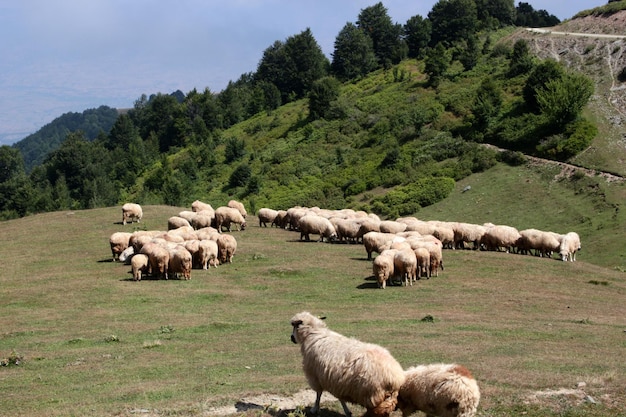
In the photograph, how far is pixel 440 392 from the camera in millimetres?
12031

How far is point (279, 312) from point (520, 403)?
12.8m

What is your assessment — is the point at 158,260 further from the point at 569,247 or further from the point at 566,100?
the point at 566,100

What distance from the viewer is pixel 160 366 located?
1742cm

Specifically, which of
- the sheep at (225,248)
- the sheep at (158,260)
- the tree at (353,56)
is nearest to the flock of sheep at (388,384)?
the sheep at (158,260)

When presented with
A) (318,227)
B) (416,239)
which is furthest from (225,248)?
(416,239)

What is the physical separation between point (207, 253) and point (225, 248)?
1655 mm

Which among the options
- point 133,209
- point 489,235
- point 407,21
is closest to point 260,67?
point 407,21

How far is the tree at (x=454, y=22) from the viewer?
399 ft

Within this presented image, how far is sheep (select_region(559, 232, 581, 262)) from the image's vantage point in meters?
39.4

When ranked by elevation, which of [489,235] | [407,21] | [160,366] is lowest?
[160,366]

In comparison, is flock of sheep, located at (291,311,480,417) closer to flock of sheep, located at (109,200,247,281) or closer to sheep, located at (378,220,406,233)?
flock of sheep, located at (109,200,247,281)

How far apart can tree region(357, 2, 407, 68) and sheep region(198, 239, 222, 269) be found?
328 feet

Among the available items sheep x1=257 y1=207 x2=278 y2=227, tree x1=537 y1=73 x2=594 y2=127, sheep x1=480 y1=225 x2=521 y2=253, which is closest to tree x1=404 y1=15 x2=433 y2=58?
tree x1=537 y1=73 x2=594 y2=127

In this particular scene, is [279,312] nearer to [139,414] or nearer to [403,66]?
[139,414]
